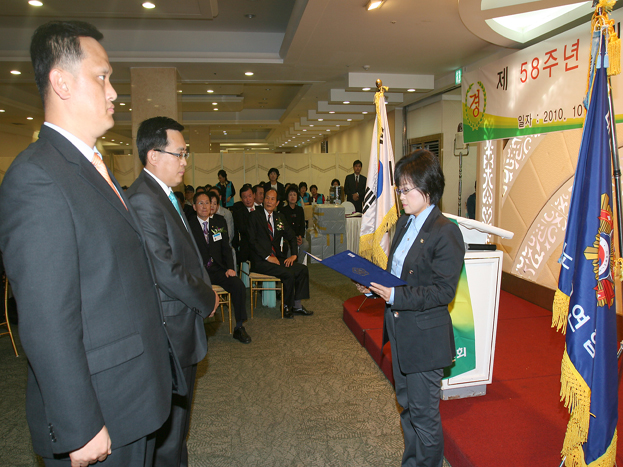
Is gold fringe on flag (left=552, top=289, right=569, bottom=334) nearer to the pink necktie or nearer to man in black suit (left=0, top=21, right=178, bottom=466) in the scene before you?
man in black suit (left=0, top=21, right=178, bottom=466)

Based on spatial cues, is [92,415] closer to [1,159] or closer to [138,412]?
[138,412]

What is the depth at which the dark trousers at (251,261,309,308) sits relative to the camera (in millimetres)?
4508

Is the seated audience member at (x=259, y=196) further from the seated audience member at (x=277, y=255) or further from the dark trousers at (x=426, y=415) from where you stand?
the dark trousers at (x=426, y=415)

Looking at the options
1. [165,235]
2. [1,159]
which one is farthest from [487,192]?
[1,159]

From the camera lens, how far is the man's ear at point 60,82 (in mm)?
993

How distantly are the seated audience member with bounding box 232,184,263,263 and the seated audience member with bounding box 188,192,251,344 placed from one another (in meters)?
0.53

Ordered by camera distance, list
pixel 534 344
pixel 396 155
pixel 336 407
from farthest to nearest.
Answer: pixel 396 155 < pixel 534 344 < pixel 336 407

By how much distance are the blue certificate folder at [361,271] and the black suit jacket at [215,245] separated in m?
2.52

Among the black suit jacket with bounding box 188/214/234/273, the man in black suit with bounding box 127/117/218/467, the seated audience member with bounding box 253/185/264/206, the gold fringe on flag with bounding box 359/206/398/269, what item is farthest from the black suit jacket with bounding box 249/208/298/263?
the man in black suit with bounding box 127/117/218/467

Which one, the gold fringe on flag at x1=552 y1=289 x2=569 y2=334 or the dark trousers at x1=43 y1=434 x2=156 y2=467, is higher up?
the gold fringe on flag at x1=552 y1=289 x2=569 y2=334

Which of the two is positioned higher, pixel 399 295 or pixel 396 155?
pixel 396 155

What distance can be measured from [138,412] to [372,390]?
212cm

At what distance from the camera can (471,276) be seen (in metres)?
2.48

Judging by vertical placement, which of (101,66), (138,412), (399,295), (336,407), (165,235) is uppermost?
(101,66)
